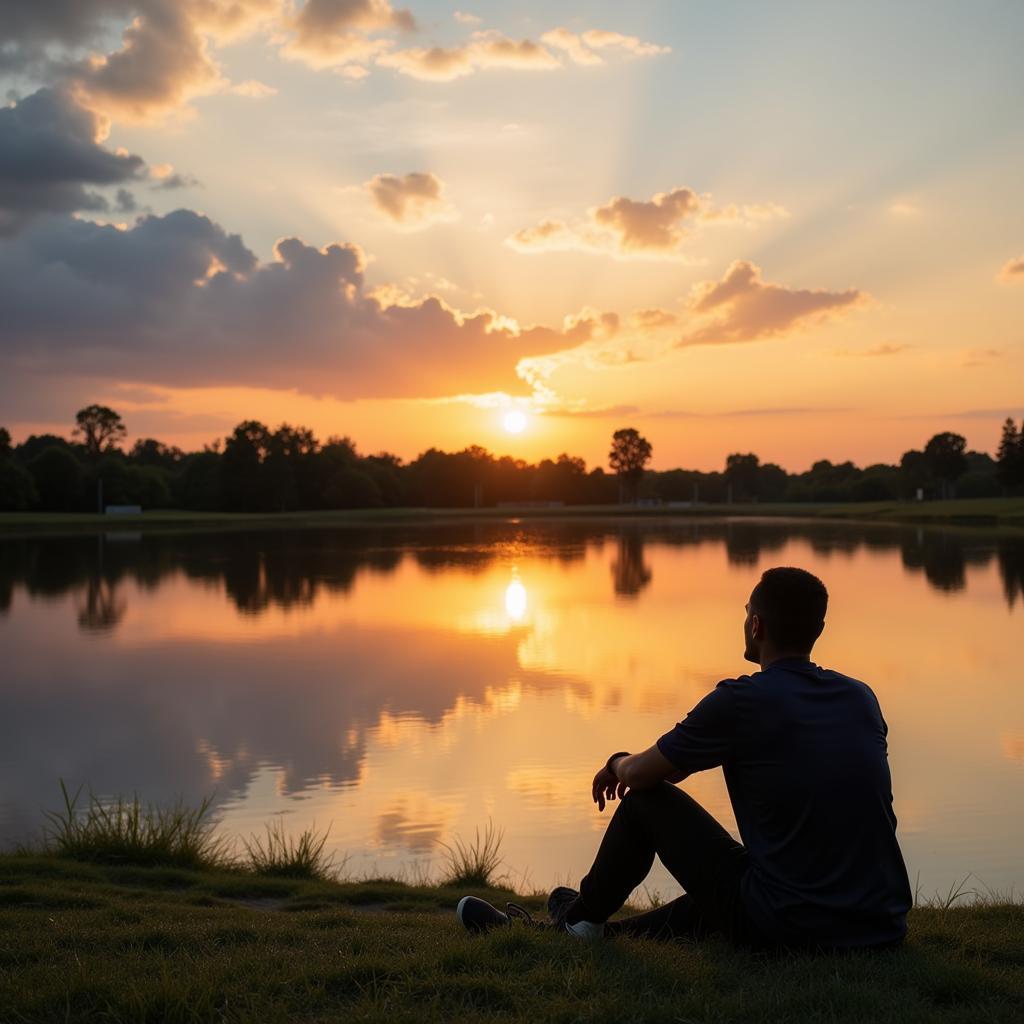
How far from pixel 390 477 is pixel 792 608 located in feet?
→ 401

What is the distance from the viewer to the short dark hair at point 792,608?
147 inches

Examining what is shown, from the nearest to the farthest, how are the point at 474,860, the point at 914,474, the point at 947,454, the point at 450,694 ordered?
the point at 474,860 < the point at 450,694 < the point at 947,454 < the point at 914,474

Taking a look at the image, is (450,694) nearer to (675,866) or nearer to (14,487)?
(675,866)

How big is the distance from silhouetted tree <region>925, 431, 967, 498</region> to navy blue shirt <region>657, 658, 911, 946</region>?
392ft

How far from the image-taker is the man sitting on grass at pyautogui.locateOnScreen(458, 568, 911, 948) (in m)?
3.60

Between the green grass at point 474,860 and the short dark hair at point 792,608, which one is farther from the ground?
the short dark hair at point 792,608

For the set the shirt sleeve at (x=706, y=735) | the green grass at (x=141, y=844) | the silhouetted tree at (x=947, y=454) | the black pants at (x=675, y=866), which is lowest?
the green grass at (x=141, y=844)

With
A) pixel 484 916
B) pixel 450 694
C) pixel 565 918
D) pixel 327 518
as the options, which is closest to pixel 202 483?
pixel 327 518

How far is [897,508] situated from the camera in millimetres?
90438

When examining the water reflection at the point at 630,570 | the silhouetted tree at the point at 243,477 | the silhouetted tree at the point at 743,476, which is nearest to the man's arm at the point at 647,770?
the water reflection at the point at 630,570

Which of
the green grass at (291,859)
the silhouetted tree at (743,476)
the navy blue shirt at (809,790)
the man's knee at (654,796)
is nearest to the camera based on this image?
A: the navy blue shirt at (809,790)

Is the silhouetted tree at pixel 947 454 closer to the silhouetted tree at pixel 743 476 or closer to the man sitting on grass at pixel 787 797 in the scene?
the silhouetted tree at pixel 743 476

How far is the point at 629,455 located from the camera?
147875mm

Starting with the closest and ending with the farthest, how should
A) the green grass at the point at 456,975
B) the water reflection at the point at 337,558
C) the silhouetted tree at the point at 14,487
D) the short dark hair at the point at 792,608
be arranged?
the green grass at the point at 456,975, the short dark hair at the point at 792,608, the water reflection at the point at 337,558, the silhouetted tree at the point at 14,487
